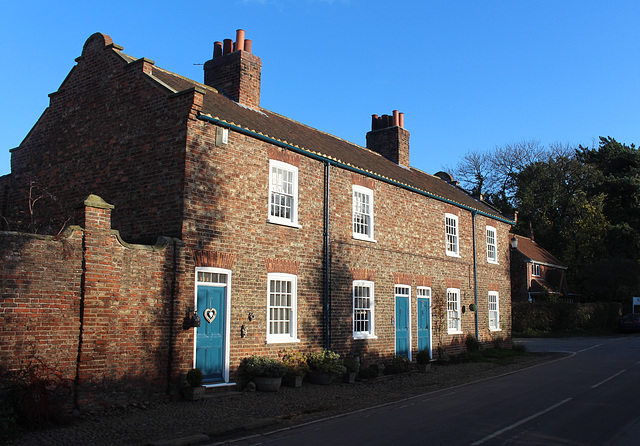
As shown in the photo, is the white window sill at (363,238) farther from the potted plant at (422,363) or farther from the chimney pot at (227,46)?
the chimney pot at (227,46)

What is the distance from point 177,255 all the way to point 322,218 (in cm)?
552

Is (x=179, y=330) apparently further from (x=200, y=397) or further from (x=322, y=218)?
(x=322, y=218)

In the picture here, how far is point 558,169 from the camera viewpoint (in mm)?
53562

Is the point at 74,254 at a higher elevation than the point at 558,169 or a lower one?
lower

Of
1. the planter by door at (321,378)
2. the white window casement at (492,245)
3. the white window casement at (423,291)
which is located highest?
the white window casement at (492,245)

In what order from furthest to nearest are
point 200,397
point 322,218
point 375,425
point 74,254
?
point 322,218 < point 200,397 < point 74,254 < point 375,425

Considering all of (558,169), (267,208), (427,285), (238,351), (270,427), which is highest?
(558,169)

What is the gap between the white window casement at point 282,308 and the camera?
14648mm

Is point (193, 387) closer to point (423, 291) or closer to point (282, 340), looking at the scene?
point (282, 340)

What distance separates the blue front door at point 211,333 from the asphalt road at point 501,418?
3762 millimetres

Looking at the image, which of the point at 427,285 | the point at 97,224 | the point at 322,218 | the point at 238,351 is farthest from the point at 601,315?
the point at 97,224

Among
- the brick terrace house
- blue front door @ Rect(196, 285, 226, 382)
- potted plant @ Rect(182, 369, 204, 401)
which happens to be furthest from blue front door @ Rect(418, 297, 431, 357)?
potted plant @ Rect(182, 369, 204, 401)

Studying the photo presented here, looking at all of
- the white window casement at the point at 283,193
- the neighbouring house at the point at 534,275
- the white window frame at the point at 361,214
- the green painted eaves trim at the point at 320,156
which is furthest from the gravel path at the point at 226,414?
the neighbouring house at the point at 534,275

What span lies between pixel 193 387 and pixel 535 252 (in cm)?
4209
